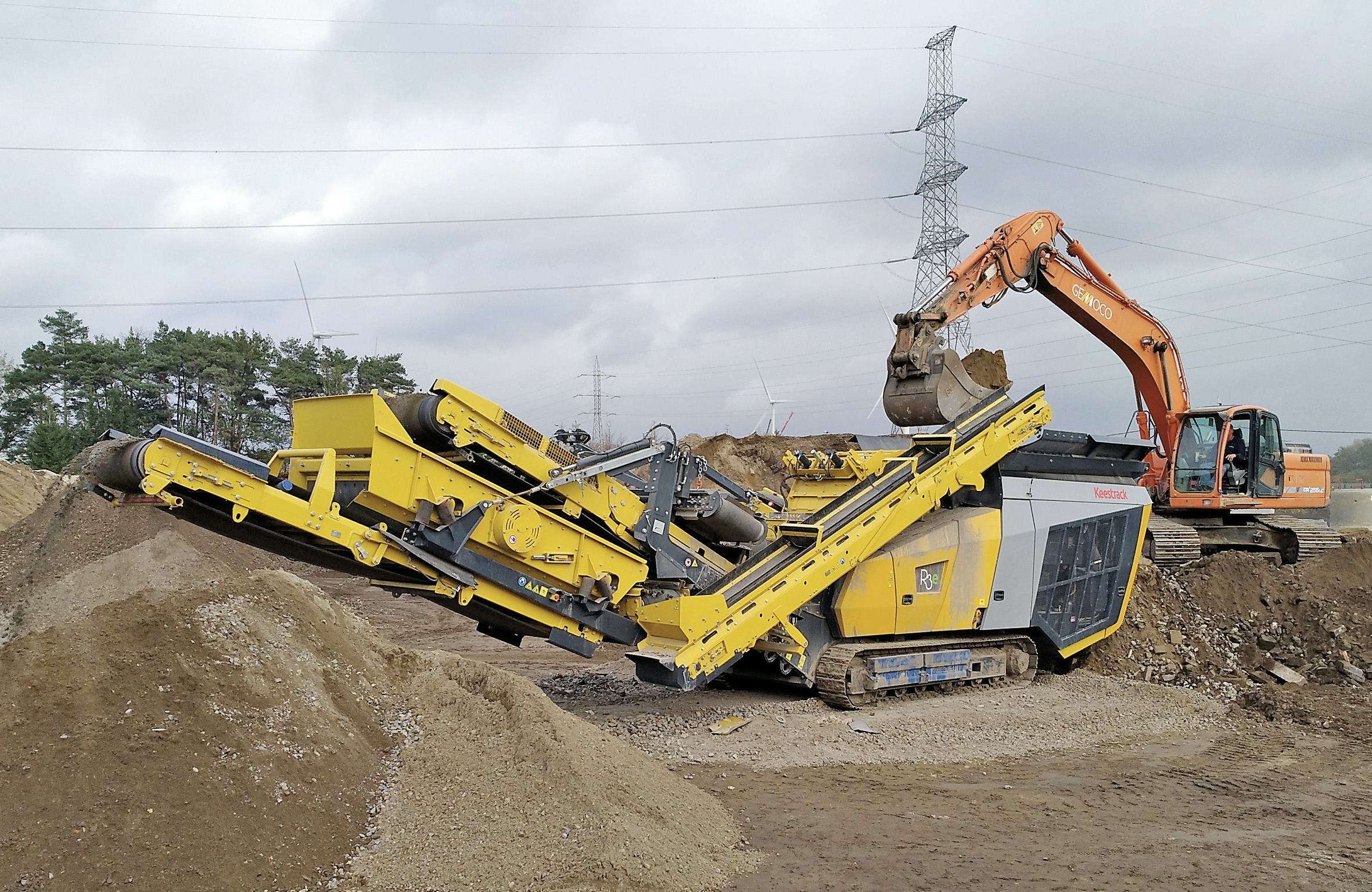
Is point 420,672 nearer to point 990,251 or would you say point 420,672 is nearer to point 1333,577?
point 990,251

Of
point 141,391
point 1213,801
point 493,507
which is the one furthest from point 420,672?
point 141,391

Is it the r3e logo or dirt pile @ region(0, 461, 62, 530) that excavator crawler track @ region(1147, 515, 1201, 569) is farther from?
dirt pile @ region(0, 461, 62, 530)

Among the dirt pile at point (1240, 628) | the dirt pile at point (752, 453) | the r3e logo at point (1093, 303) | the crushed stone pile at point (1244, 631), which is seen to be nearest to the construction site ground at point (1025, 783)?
the crushed stone pile at point (1244, 631)

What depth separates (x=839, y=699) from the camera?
8484 mm

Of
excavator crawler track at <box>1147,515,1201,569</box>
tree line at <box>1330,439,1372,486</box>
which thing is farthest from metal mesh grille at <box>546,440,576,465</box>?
tree line at <box>1330,439,1372,486</box>

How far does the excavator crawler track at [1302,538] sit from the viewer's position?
1281cm

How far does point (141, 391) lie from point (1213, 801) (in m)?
32.4

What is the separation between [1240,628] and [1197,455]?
9.24 feet

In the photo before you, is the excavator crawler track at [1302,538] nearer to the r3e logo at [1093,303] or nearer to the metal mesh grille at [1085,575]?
the r3e logo at [1093,303]

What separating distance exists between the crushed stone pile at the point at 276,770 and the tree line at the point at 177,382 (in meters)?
23.7

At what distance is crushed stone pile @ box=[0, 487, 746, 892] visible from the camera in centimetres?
456

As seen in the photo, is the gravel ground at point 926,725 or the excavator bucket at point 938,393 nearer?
the gravel ground at point 926,725

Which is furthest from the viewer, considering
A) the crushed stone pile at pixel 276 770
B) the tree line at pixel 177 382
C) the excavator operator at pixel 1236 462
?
the tree line at pixel 177 382

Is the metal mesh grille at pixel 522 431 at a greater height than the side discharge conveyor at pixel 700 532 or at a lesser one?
greater
